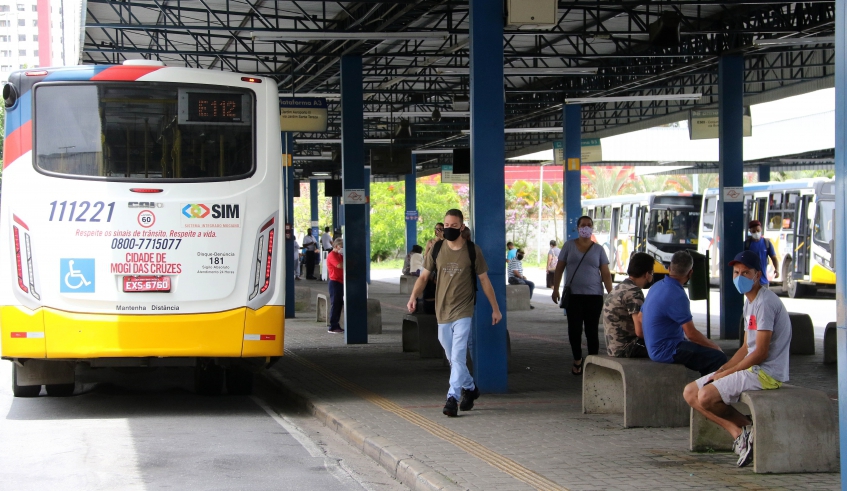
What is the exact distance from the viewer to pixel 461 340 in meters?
10.0

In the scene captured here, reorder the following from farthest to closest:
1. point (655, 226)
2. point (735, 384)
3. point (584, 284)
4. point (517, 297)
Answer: point (655, 226)
point (517, 297)
point (584, 284)
point (735, 384)

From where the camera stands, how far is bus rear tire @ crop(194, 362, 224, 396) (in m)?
12.2

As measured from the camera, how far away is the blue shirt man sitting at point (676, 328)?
880cm

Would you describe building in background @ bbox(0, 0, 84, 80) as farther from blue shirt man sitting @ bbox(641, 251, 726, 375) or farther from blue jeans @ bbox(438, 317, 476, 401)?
blue shirt man sitting @ bbox(641, 251, 726, 375)

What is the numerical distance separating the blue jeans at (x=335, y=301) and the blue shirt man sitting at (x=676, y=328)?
11358mm

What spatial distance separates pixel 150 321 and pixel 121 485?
10.9ft

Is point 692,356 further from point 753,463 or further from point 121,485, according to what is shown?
point 121,485

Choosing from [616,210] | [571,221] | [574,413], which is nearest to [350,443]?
A: [574,413]

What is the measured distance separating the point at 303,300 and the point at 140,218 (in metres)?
18.4

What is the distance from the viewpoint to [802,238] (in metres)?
33.0

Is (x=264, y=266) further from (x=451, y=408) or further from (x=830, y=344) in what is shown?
(x=830, y=344)

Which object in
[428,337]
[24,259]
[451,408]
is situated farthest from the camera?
[428,337]

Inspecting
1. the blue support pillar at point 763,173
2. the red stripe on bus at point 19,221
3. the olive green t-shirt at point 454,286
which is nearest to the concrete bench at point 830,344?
the olive green t-shirt at point 454,286

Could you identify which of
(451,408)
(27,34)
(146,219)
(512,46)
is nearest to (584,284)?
(451,408)
